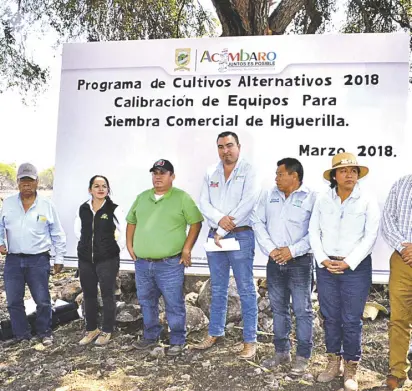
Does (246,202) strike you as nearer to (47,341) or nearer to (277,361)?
(277,361)

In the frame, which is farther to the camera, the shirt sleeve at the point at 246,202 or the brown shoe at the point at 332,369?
the shirt sleeve at the point at 246,202

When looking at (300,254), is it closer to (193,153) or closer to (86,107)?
(193,153)

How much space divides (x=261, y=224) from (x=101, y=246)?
1.51 meters

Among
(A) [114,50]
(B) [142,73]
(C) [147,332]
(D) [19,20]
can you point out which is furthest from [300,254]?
(D) [19,20]

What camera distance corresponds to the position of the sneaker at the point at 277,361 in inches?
164

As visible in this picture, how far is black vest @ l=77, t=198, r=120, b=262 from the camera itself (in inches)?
184

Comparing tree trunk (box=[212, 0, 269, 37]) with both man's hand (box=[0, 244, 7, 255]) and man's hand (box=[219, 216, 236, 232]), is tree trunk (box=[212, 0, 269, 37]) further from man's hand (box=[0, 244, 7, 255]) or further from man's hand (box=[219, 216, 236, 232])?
man's hand (box=[0, 244, 7, 255])

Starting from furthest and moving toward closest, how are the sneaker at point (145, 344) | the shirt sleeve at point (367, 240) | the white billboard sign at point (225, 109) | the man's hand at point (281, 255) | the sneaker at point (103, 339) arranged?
the white billboard sign at point (225, 109) < the sneaker at point (103, 339) < the sneaker at point (145, 344) < the man's hand at point (281, 255) < the shirt sleeve at point (367, 240)

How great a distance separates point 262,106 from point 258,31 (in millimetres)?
1255

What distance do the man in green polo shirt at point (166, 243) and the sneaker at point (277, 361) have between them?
0.79 metres

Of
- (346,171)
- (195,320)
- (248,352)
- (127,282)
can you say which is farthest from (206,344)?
(346,171)

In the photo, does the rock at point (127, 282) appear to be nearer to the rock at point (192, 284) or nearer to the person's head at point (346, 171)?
the rock at point (192, 284)

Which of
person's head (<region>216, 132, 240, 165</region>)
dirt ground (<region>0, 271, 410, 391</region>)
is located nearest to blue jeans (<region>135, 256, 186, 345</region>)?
dirt ground (<region>0, 271, 410, 391</region>)

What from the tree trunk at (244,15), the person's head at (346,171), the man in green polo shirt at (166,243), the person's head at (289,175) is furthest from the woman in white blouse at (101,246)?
the tree trunk at (244,15)
